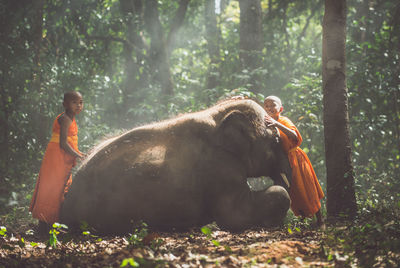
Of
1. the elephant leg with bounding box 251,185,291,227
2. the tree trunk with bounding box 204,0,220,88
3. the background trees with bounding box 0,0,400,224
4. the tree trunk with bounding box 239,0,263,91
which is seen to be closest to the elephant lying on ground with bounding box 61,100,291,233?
the elephant leg with bounding box 251,185,291,227

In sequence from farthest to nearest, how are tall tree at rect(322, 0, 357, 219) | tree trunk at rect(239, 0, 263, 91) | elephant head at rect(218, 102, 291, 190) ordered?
tree trunk at rect(239, 0, 263, 91) < elephant head at rect(218, 102, 291, 190) < tall tree at rect(322, 0, 357, 219)

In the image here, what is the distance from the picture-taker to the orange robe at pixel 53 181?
5363mm

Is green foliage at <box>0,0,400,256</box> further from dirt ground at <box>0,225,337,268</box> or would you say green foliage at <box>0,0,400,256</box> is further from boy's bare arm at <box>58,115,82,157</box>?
dirt ground at <box>0,225,337,268</box>

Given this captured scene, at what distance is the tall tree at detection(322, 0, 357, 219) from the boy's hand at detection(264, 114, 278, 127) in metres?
0.70

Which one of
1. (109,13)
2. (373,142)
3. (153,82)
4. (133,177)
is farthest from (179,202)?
(109,13)

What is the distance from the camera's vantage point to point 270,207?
497 cm

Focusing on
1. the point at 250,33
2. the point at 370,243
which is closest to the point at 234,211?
the point at 370,243

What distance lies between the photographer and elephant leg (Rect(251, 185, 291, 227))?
4980mm

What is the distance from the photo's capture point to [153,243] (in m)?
3.83

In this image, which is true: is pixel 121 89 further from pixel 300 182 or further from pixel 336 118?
pixel 336 118

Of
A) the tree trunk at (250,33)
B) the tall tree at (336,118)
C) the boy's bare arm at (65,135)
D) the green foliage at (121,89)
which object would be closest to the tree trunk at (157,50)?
the green foliage at (121,89)

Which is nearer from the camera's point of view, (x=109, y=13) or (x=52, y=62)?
(x=52, y=62)

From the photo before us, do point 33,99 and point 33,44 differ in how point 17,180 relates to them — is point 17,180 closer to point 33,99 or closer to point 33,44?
point 33,99

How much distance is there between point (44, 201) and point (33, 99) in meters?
4.98
